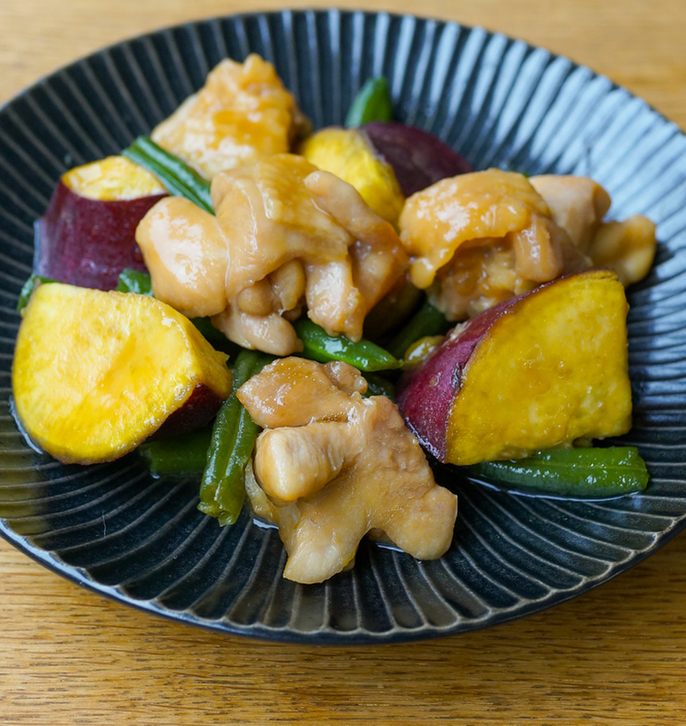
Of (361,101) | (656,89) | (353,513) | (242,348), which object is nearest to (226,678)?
(353,513)

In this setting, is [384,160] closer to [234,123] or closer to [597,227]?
[234,123]

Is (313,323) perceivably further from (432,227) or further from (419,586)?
(419,586)

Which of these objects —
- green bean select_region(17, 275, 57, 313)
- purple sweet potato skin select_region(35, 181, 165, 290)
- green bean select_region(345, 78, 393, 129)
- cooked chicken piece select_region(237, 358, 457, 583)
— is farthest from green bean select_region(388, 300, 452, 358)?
green bean select_region(17, 275, 57, 313)

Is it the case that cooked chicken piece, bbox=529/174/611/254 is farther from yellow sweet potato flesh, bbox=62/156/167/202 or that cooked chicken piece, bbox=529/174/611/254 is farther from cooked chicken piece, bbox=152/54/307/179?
yellow sweet potato flesh, bbox=62/156/167/202

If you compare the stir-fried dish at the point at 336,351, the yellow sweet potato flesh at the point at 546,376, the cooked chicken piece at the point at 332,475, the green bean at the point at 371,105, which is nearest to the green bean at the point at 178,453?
the stir-fried dish at the point at 336,351

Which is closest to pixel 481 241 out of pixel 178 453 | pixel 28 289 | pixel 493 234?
pixel 493 234

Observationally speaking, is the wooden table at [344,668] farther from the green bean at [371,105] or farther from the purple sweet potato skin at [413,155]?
the green bean at [371,105]
